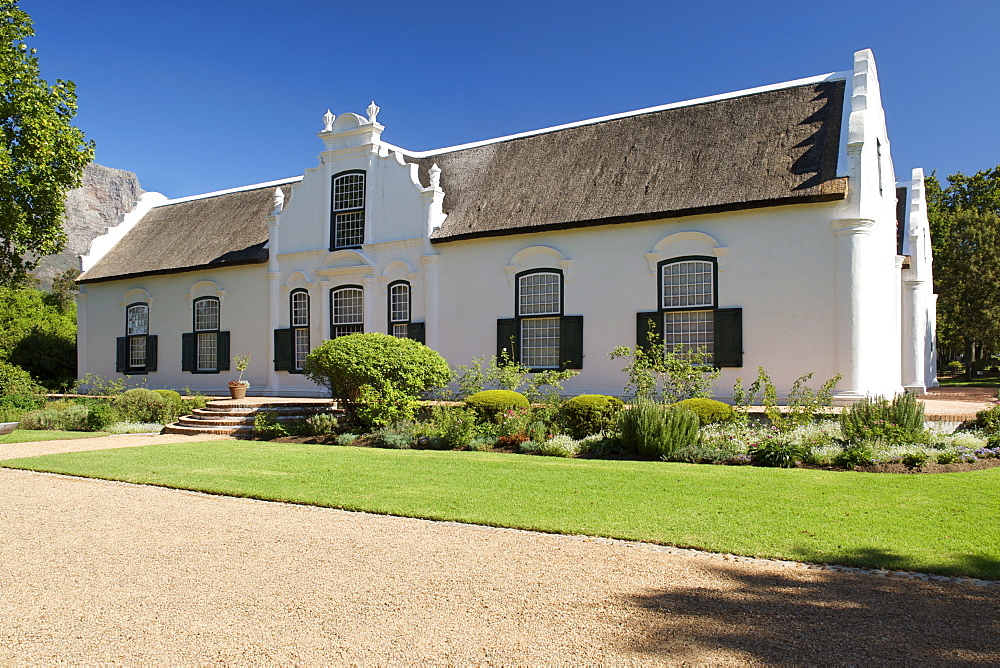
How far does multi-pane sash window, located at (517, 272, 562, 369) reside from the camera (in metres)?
18.8

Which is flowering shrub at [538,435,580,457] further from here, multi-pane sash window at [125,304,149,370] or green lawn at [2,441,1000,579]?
multi-pane sash window at [125,304,149,370]

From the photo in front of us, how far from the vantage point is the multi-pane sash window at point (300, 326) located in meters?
23.0

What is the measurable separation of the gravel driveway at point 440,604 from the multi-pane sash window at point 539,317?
37.7 feet

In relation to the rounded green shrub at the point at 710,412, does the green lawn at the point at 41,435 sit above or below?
below

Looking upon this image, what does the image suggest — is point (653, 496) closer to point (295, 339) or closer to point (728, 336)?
point (728, 336)

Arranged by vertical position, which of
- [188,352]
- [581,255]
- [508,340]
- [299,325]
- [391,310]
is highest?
[581,255]

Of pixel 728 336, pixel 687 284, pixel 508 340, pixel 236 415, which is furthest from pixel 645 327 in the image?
pixel 236 415

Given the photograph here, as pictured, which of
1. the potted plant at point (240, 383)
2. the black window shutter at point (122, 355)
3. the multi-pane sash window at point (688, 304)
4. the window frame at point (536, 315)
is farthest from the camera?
the black window shutter at point (122, 355)

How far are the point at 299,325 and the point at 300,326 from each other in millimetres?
83

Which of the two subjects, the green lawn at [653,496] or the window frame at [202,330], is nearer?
the green lawn at [653,496]

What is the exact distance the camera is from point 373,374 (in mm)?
15594

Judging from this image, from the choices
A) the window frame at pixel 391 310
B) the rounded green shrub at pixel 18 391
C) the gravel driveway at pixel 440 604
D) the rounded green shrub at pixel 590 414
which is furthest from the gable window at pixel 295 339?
the gravel driveway at pixel 440 604

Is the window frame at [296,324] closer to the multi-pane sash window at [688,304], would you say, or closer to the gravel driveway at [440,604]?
the multi-pane sash window at [688,304]

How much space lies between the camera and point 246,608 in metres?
5.21
